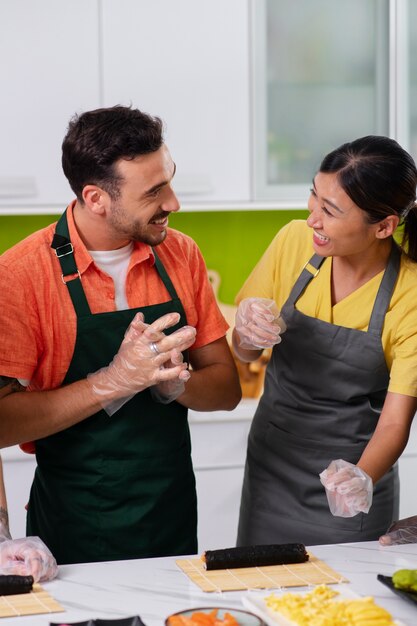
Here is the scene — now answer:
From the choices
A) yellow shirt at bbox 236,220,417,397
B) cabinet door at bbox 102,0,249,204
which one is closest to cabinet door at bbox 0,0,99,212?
cabinet door at bbox 102,0,249,204

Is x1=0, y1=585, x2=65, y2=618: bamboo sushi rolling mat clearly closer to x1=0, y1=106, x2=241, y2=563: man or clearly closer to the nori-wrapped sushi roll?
the nori-wrapped sushi roll

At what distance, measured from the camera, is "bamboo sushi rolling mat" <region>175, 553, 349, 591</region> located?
172cm

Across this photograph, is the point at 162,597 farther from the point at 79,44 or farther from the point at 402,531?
the point at 79,44

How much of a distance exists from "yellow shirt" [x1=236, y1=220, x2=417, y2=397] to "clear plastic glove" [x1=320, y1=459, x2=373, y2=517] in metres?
0.29

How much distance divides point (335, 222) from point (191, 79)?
4.70ft

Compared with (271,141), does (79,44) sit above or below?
above

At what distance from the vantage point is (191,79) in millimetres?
3406

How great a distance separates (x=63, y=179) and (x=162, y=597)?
1.97 metres

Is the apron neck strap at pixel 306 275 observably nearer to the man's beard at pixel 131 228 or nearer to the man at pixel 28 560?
the man's beard at pixel 131 228

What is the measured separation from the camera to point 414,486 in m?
3.59

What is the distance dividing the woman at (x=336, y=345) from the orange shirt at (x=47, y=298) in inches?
10.8

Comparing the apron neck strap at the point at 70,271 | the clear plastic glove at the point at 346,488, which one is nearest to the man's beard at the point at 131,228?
the apron neck strap at the point at 70,271

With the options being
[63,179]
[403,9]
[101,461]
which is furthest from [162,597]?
[403,9]

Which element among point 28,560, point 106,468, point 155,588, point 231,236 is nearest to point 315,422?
point 106,468
